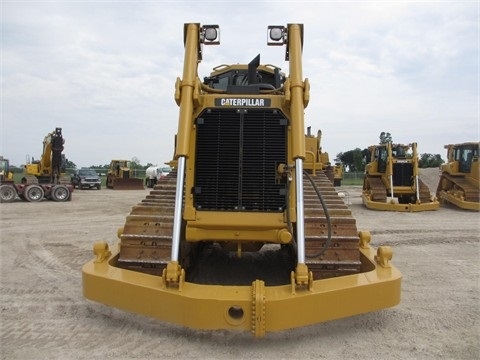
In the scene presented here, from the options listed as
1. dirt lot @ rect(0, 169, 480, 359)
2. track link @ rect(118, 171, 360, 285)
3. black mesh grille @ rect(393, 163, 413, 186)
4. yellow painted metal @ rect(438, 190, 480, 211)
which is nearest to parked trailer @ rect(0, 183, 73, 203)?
dirt lot @ rect(0, 169, 480, 359)

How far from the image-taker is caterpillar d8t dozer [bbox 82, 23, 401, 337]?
416cm

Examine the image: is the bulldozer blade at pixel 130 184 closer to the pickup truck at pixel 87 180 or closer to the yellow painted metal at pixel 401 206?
the pickup truck at pixel 87 180

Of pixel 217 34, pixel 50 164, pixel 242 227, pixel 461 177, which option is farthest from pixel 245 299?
pixel 50 164

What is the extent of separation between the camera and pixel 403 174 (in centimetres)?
1906

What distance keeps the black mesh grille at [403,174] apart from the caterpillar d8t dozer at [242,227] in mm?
14432

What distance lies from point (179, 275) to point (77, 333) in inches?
48.3

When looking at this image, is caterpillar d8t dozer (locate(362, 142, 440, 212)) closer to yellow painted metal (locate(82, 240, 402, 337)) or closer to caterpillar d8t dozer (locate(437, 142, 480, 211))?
caterpillar d8t dozer (locate(437, 142, 480, 211))

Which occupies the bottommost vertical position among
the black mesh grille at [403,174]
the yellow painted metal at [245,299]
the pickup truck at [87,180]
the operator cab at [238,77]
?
the yellow painted metal at [245,299]

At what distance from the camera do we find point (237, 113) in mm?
5023

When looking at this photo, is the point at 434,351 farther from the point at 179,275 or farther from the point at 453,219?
the point at 453,219

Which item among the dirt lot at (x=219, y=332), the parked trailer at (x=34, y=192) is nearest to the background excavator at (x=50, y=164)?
the parked trailer at (x=34, y=192)

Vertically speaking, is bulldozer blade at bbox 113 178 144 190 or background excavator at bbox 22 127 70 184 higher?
background excavator at bbox 22 127 70 184

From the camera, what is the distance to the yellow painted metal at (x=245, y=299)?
13.3 ft

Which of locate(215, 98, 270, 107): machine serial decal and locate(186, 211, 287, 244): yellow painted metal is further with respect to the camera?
locate(215, 98, 270, 107): machine serial decal
